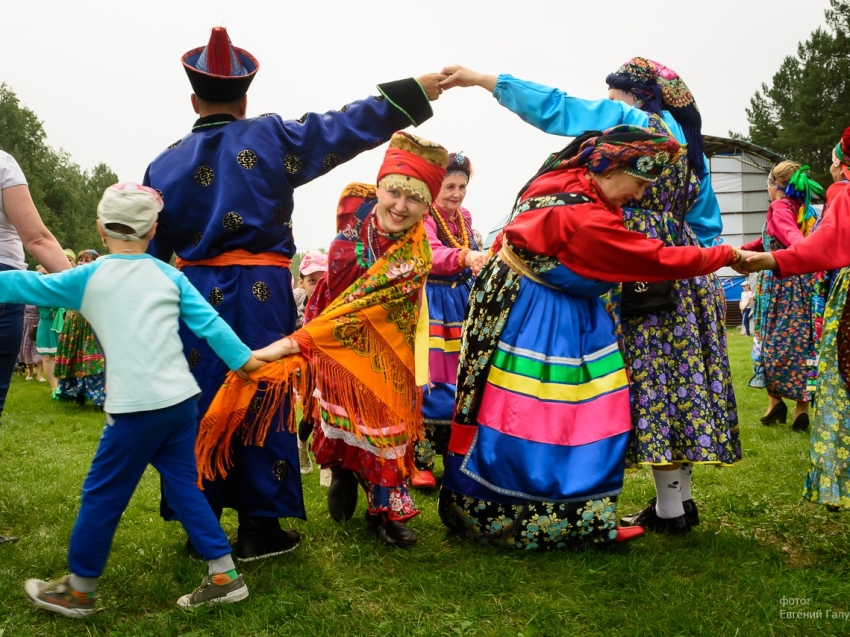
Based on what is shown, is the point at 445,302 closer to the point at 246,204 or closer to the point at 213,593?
the point at 246,204

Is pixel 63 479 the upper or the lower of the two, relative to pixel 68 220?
lower

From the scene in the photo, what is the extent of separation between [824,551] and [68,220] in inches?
1451

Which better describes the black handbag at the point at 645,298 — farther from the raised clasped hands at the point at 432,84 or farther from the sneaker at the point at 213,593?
the sneaker at the point at 213,593

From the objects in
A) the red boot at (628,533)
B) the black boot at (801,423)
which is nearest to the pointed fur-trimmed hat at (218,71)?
the red boot at (628,533)

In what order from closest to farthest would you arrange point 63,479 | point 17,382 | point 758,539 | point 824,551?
point 824,551 < point 758,539 < point 63,479 < point 17,382

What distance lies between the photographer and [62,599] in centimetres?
241

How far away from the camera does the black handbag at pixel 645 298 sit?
313cm

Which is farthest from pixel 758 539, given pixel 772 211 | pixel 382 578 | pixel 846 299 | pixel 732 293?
pixel 732 293

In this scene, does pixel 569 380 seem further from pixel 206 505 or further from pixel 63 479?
pixel 63 479

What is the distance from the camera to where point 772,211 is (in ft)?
19.1

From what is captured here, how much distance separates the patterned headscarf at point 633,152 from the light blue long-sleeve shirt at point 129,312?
1729 mm

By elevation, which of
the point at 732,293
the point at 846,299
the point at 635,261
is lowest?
the point at 732,293

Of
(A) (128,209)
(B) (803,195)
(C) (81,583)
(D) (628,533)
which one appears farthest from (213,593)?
(B) (803,195)

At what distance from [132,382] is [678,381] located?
2.27 metres
